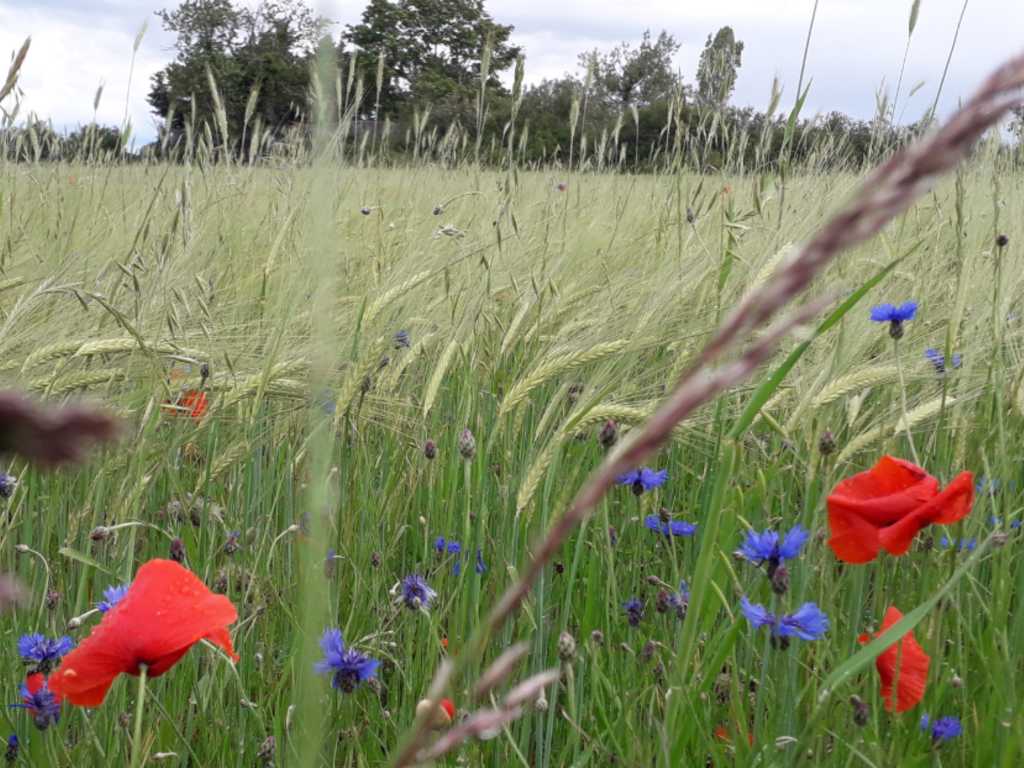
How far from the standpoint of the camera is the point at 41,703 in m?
0.96

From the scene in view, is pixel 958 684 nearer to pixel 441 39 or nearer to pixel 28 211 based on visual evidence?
pixel 28 211

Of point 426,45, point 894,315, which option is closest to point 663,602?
point 894,315

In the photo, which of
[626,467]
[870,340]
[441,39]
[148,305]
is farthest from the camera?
[441,39]

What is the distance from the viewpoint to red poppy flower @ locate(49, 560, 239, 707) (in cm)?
75

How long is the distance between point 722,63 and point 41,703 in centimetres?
166

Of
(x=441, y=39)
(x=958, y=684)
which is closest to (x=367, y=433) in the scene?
(x=958, y=684)

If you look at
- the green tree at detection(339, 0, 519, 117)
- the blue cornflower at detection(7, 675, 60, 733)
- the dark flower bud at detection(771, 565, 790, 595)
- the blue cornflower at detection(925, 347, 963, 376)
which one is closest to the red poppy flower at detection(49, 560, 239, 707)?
the blue cornflower at detection(7, 675, 60, 733)

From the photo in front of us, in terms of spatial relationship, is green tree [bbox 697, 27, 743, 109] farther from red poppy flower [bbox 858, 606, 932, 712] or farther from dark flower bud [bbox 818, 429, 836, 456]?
red poppy flower [bbox 858, 606, 932, 712]

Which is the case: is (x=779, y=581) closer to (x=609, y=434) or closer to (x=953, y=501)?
(x=953, y=501)

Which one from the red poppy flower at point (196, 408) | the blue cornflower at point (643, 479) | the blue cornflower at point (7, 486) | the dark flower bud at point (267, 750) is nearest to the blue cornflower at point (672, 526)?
the blue cornflower at point (643, 479)

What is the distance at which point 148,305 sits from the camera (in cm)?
121

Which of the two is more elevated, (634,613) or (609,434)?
(609,434)

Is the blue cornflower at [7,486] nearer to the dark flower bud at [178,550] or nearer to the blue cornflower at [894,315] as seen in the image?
the dark flower bud at [178,550]

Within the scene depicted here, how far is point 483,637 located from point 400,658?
1.16 m
